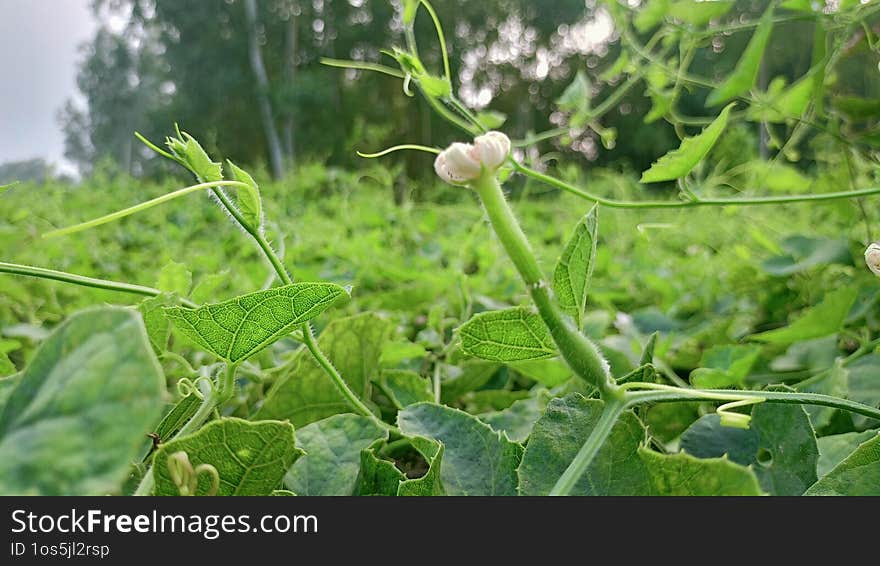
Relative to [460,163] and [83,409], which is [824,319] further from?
[83,409]

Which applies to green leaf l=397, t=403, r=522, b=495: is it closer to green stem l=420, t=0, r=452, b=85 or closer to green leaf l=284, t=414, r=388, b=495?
green leaf l=284, t=414, r=388, b=495

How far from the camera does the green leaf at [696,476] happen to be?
0.65 ft

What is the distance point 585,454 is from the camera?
0.21 m

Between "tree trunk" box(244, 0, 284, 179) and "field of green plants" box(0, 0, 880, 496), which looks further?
"tree trunk" box(244, 0, 284, 179)

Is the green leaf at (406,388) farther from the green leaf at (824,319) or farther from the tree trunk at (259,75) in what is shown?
the tree trunk at (259,75)

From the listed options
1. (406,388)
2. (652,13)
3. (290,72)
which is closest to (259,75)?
(290,72)

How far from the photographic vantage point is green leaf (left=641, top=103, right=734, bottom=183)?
32 cm

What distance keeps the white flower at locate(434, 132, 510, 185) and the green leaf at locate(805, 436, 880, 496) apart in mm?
148

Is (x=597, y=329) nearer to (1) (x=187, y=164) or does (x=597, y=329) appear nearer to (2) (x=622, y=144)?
(1) (x=187, y=164)

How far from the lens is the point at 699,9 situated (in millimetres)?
590

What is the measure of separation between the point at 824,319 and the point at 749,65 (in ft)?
0.56

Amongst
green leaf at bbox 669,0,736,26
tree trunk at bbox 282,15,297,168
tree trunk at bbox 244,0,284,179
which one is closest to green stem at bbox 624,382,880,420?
green leaf at bbox 669,0,736,26
